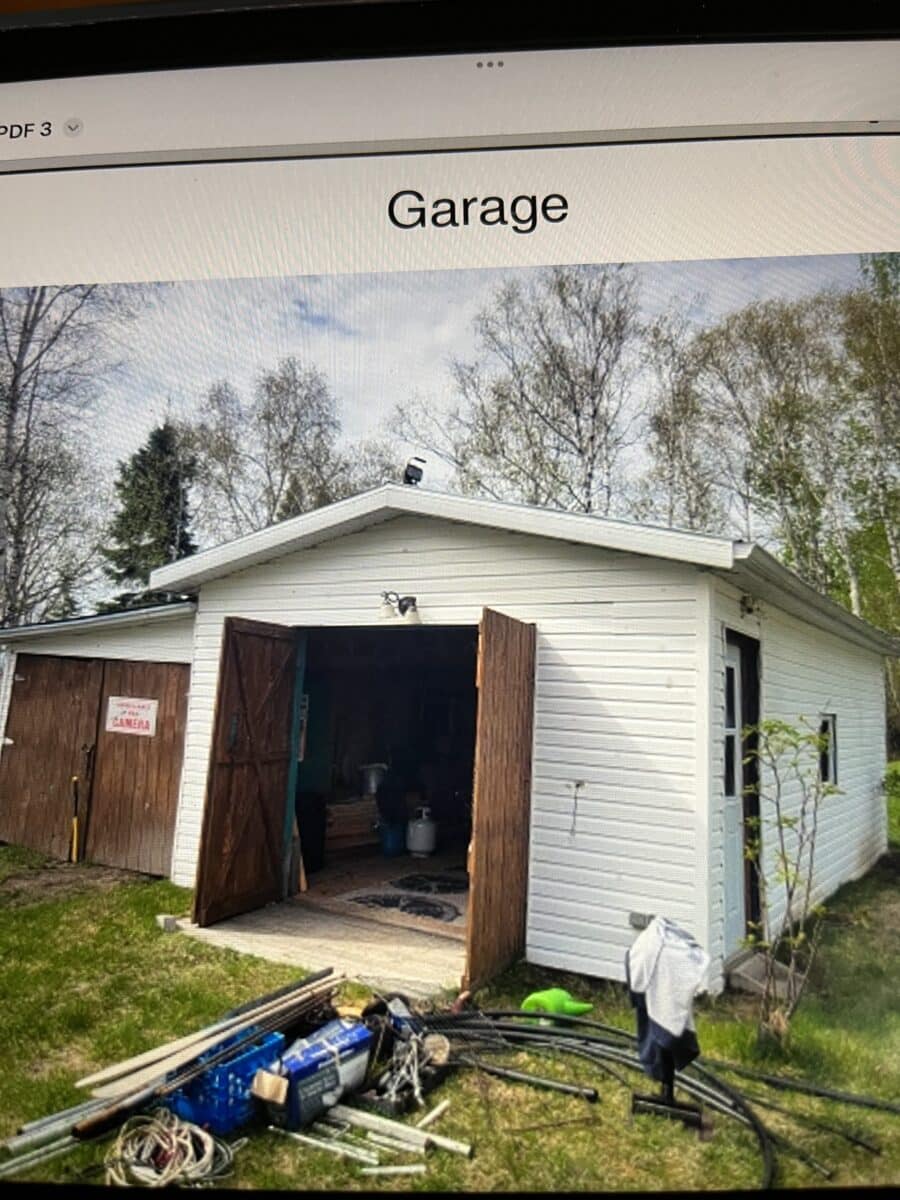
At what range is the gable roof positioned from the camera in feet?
5.47

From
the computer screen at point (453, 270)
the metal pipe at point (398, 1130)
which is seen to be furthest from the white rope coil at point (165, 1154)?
the computer screen at point (453, 270)

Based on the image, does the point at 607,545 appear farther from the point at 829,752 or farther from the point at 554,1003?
the point at 554,1003

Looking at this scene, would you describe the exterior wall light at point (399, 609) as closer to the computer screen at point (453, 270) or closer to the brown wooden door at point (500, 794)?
the brown wooden door at point (500, 794)

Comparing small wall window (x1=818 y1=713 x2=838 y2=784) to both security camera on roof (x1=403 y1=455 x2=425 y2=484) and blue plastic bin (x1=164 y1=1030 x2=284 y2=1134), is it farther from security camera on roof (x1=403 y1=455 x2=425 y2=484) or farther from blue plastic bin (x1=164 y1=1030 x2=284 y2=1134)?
blue plastic bin (x1=164 y1=1030 x2=284 y2=1134)

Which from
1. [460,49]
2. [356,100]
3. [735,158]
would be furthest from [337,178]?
[735,158]

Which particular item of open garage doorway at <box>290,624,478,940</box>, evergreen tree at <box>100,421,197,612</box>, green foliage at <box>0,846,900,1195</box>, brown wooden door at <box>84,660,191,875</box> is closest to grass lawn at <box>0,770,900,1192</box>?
green foliage at <box>0,846,900,1195</box>

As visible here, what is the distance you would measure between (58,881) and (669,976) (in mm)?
1590

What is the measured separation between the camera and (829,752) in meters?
2.14

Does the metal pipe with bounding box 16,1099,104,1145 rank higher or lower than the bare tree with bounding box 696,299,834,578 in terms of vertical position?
lower

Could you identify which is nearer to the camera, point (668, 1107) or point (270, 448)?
point (668, 1107)

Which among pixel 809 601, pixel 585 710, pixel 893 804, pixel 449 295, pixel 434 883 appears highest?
pixel 449 295

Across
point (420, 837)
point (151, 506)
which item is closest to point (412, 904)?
point (420, 837)

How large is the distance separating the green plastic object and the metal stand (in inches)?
13.7

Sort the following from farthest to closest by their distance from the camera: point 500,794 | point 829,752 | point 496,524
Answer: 1. point 500,794
2. point 496,524
3. point 829,752
